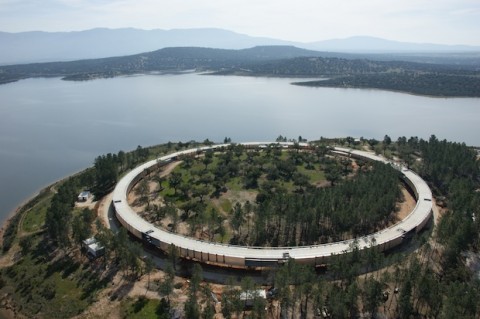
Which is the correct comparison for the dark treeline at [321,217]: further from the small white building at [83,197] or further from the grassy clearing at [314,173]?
the small white building at [83,197]

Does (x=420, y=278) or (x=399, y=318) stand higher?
(x=420, y=278)

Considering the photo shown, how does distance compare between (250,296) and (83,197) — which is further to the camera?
(83,197)

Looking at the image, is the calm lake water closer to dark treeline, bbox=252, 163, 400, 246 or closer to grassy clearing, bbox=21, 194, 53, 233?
grassy clearing, bbox=21, 194, 53, 233

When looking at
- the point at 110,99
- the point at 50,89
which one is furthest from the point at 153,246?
the point at 50,89

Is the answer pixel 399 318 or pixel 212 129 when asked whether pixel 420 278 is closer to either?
pixel 399 318

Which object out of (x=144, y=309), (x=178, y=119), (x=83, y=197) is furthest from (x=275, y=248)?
(x=178, y=119)

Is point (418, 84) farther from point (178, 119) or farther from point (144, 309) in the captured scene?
point (144, 309)
